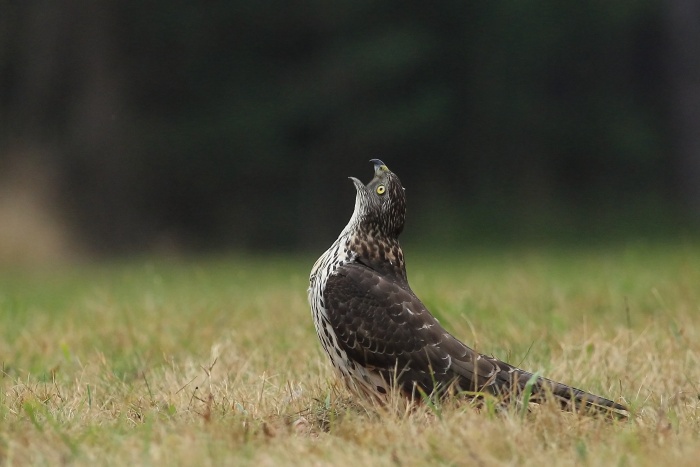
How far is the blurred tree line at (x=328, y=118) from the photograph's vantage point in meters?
18.6

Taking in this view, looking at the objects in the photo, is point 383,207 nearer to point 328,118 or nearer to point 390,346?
point 390,346

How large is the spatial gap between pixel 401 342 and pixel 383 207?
2.25 feet

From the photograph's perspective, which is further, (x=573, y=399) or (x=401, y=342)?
(x=401, y=342)

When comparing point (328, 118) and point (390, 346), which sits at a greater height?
point (390, 346)

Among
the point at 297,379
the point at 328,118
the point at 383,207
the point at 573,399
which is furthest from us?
the point at 328,118

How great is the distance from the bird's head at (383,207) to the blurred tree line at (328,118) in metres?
14.0

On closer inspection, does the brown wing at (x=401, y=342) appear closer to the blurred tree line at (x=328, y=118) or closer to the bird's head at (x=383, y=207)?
the bird's head at (x=383, y=207)

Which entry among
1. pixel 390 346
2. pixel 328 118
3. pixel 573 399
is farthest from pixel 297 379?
pixel 328 118

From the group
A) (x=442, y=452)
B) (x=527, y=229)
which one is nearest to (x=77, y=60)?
(x=527, y=229)

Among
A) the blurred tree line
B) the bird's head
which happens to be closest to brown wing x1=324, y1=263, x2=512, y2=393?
the bird's head

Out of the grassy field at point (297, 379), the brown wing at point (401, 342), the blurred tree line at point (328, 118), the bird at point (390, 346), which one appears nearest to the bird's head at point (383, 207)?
the bird at point (390, 346)

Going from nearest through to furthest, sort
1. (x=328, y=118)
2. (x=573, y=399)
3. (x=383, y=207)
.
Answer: (x=573, y=399)
(x=383, y=207)
(x=328, y=118)

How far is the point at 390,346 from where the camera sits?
4.34 m

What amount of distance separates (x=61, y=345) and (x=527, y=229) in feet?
46.9
